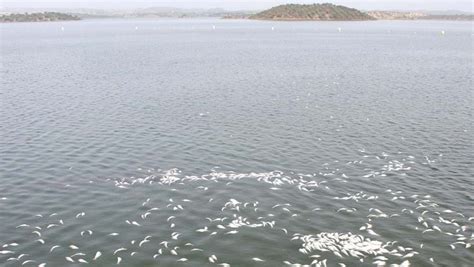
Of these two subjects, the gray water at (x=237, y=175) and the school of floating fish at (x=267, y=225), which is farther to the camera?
the gray water at (x=237, y=175)

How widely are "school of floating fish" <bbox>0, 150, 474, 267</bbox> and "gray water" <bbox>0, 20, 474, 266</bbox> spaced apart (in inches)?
4.5

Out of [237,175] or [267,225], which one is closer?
Result: [267,225]

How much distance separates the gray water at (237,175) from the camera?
25703 mm

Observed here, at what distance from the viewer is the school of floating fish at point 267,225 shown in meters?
24.7

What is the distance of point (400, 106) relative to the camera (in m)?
61.4

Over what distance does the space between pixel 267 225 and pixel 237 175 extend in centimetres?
861

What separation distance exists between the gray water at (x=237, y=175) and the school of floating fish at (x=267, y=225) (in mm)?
115

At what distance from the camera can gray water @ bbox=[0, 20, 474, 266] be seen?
25703mm

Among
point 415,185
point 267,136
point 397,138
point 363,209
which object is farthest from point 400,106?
point 363,209

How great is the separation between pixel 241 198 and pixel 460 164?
1951 cm

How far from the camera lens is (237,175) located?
119 ft

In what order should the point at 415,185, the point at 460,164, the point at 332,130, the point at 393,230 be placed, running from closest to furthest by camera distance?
the point at 393,230 → the point at 415,185 → the point at 460,164 → the point at 332,130

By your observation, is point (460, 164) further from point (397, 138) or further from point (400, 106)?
point (400, 106)

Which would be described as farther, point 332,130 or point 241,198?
point 332,130
